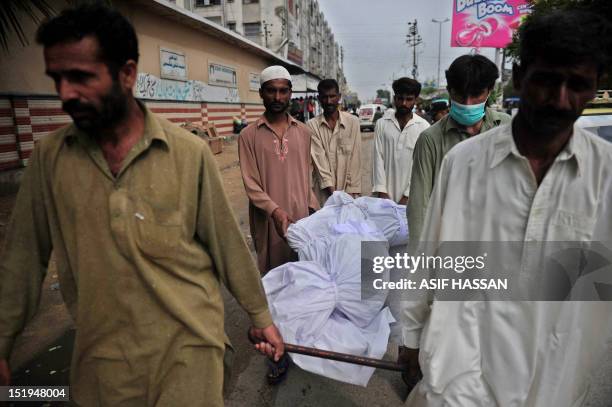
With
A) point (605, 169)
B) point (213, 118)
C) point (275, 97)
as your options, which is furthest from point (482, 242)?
point (213, 118)

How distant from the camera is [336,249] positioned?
2.62 meters

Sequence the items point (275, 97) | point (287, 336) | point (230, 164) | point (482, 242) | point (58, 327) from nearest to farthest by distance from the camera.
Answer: point (482, 242) → point (287, 336) → point (275, 97) → point (58, 327) → point (230, 164)

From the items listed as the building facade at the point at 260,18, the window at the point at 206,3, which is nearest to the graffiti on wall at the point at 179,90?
the building facade at the point at 260,18

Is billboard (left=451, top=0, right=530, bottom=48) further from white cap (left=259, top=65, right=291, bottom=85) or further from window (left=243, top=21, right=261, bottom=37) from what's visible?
window (left=243, top=21, right=261, bottom=37)

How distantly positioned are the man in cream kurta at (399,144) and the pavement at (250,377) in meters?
1.58

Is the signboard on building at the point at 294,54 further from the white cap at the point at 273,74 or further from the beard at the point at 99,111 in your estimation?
the beard at the point at 99,111

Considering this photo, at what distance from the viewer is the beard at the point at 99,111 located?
1261mm

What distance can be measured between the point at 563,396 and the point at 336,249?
1507 millimetres

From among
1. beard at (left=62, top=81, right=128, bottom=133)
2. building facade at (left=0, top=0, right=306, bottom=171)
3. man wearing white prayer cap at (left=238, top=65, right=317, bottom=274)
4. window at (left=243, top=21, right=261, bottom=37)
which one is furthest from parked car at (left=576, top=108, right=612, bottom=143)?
window at (left=243, top=21, right=261, bottom=37)

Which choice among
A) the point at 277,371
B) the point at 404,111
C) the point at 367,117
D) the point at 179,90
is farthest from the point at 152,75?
the point at 367,117

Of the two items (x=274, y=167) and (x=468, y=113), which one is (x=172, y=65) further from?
(x=468, y=113)

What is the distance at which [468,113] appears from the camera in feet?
7.86

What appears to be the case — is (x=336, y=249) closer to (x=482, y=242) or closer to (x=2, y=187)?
(x=482, y=242)

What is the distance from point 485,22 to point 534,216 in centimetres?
1707
